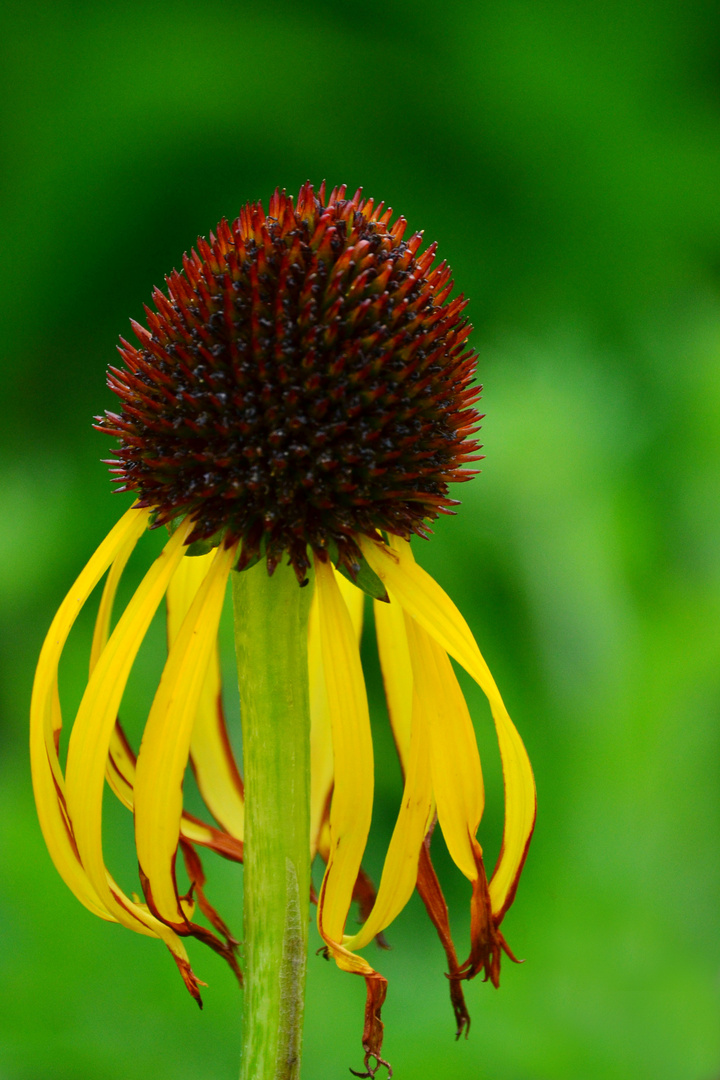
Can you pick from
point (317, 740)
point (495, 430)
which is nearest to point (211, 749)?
point (317, 740)

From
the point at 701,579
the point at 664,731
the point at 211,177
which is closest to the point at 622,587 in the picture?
the point at 701,579

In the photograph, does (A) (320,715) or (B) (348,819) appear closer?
(B) (348,819)

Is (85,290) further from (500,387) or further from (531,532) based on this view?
(531,532)

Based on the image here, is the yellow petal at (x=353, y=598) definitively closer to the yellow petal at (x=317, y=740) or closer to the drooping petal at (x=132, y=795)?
the yellow petal at (x=317, y=740)

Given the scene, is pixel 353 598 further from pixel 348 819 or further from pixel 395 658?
pixel 348 819

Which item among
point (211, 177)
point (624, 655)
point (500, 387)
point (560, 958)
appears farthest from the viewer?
point (211, 177)

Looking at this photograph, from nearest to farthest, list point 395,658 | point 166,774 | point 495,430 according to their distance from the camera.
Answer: point 166,774 < point 395,658 < point 495,430
